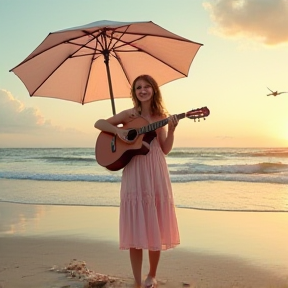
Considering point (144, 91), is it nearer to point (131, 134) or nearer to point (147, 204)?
point (131, 134)

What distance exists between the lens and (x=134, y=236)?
3824 mm

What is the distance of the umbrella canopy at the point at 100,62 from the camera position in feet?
14.6

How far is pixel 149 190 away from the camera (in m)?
3.82

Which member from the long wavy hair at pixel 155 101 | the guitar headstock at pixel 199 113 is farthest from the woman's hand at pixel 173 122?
the long wavy hair at pixel 155 101

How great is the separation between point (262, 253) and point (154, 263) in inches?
82.4

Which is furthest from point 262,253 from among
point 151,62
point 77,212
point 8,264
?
point 77,212

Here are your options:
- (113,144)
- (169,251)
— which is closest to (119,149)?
(113,144)

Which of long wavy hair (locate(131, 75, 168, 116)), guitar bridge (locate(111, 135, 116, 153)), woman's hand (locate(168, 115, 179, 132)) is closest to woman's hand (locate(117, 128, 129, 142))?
guitar bridge (locate(111, 135, 116, 153))

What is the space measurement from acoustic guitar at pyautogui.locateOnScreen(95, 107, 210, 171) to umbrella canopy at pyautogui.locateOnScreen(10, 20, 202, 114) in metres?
0.60

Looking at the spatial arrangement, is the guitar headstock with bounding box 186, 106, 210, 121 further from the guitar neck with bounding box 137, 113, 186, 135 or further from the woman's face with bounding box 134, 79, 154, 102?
the woman's face with bounding box 134, 79, 154, 102

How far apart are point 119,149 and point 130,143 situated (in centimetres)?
13

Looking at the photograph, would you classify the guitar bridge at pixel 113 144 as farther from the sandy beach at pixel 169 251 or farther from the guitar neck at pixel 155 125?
the sandy beach at pixel 169 251

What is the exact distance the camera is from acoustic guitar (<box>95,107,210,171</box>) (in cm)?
371

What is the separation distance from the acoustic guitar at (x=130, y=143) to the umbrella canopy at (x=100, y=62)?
0.60 meters
